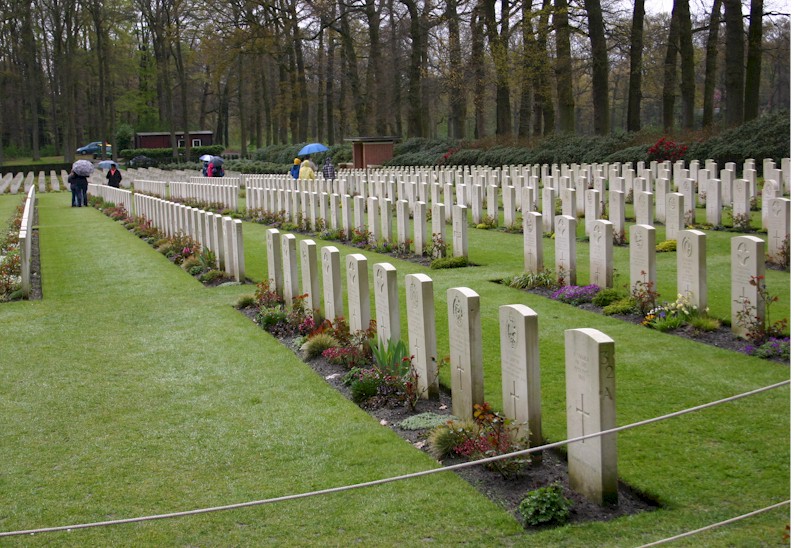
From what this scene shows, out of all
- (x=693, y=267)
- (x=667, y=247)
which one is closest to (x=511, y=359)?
(x=693, y=267)

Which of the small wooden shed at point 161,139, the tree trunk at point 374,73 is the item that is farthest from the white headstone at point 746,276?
the small wooden shed at point 161,139

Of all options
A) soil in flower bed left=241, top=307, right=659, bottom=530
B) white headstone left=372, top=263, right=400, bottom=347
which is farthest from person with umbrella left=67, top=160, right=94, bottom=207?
soil in flower bed left=241, top=307, right=659, bottom=530

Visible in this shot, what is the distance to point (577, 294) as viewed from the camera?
30.8ft

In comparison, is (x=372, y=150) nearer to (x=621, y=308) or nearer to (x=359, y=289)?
(x=621, y=308)

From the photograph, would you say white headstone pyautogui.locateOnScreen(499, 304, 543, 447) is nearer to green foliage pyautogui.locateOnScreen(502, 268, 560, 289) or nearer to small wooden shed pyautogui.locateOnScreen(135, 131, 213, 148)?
green foliage pyautogui.locateOnScreen(502, 268, 560, 289)

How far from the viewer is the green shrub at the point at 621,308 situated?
27.9 feet

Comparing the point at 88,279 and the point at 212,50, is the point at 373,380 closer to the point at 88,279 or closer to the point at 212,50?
the point at 88,279

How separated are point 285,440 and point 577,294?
477 centimetres

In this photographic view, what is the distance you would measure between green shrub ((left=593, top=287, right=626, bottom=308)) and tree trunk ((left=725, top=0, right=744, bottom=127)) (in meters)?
17.3

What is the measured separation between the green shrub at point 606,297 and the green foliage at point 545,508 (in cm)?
489

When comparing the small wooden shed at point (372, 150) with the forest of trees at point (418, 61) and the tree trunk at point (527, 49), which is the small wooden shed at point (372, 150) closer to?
the forest of trees at point (418, 61)

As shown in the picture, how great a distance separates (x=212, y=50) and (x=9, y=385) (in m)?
39.3

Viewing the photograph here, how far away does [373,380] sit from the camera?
6.30m

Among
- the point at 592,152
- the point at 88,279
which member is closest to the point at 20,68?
the point at 592,152
